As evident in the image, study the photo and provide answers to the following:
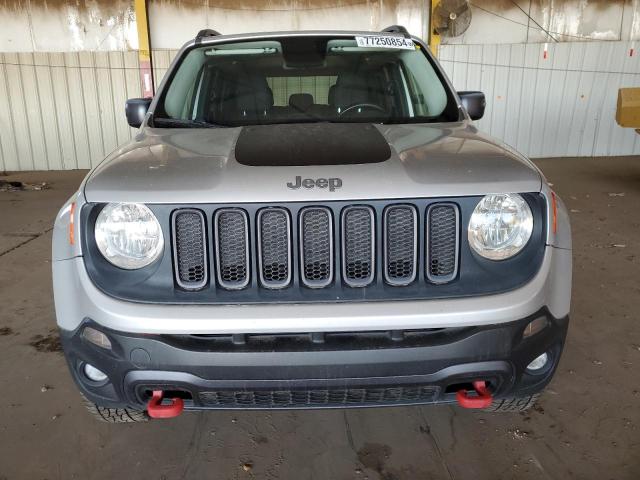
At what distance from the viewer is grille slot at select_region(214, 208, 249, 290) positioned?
1.77 meters

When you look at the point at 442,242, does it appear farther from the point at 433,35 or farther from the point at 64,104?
the point at 64,104

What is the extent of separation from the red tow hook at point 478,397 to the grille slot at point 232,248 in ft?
2.63

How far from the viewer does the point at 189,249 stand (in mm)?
1794

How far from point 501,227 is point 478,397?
566mm

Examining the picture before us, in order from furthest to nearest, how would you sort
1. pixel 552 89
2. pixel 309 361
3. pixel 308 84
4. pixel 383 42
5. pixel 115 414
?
pixel 552 89 < pixel 308 84 < pixel 383 42 < pixel 115 414 < pixel 309 361

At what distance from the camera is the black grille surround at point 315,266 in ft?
5.78

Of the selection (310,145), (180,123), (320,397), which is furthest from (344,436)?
(180,123)

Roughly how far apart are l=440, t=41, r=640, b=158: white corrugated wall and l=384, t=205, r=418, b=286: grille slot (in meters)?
8.97

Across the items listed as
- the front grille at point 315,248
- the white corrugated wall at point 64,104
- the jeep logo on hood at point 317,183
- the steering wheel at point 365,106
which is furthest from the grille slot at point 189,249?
the white corrugated wall at point 64,104

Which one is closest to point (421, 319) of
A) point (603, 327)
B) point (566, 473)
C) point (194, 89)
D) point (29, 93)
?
point (566, 473)

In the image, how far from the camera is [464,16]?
9.36 metres

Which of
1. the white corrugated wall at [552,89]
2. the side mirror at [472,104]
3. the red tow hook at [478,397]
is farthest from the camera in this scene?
the white corrugated wall at [552,89]

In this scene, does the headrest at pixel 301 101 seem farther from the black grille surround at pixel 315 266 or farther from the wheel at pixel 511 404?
the wheel at pixel 511 404

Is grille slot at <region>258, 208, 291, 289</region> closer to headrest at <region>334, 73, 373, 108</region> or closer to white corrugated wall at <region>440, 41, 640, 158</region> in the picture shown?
headrest at <region>334, 73, 373, 108</region>
